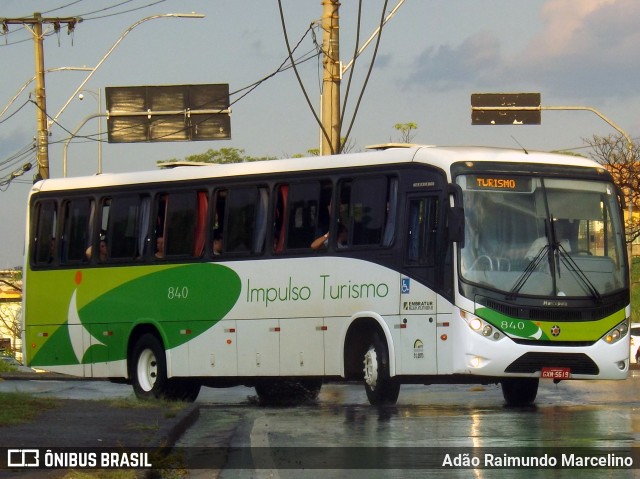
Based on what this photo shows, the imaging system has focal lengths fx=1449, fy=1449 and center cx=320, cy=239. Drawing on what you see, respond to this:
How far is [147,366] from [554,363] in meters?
6.93

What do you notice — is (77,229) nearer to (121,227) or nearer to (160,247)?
(121,227)

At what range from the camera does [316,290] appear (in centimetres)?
1914

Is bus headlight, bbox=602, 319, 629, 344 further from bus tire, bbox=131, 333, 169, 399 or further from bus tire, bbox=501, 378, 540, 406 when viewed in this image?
bus tire, bbox=131, 333, 169, 399

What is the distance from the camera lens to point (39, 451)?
1154 cm

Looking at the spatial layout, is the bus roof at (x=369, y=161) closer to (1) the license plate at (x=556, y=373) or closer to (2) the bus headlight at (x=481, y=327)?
(2) the bus headlight at (x=481, y=327)

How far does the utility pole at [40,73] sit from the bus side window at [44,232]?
11654mm

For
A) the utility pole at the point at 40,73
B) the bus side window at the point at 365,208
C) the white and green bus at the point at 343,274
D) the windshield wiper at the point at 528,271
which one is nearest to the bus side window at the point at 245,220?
the white and green bus at the point at 343,274

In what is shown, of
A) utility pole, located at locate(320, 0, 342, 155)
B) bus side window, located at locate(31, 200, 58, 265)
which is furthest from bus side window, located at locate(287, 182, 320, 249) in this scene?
bus side window, located at locate(31, 200, 58, 265)

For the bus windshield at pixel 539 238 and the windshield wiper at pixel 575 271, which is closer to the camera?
the bus windshield at pixel 539 238

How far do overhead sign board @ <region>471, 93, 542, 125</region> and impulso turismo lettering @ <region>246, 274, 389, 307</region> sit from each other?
726 inches

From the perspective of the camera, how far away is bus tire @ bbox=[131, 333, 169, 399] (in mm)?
21217

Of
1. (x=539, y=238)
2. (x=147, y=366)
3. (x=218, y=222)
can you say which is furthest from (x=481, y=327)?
(x=147, y=366)

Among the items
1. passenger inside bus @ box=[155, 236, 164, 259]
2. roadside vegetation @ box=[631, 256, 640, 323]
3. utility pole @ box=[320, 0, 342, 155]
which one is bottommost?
roadside vegetation @ box=[631, 256, 640, 323]

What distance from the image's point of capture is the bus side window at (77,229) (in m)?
22.7
